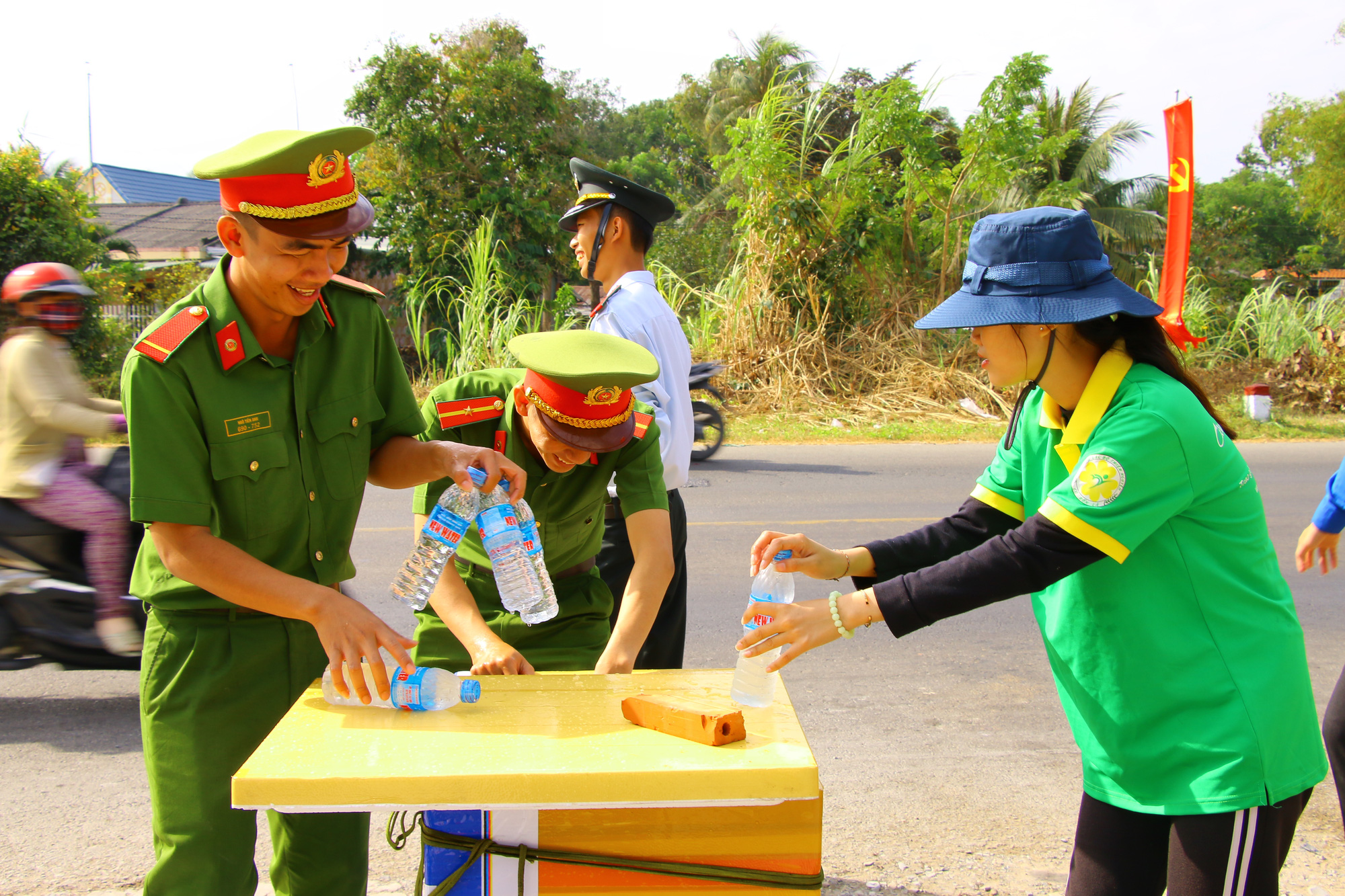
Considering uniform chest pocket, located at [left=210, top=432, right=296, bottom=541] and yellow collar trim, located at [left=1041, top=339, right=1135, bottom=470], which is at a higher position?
yellow collar trim, located at [left=1041, top=339, right=1135, bottom=470]

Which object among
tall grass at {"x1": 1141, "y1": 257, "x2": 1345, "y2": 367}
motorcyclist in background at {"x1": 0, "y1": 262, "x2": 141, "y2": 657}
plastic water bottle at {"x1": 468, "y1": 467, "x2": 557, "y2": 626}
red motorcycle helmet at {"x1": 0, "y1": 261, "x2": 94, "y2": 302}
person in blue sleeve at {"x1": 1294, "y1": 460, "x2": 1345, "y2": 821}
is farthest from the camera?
tall grass at {"x1": 1141, "y1": 257, "x2": 1345, "y2": 367}

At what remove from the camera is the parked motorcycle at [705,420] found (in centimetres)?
967

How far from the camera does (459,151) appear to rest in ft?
53.4

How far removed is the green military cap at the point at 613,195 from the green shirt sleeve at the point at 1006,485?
64.4 inches

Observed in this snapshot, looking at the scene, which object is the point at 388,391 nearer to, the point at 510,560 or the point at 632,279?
the point at 510,560

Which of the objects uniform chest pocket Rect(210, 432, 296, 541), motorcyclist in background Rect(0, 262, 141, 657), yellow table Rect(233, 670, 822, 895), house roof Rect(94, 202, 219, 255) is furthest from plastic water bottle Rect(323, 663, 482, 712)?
house roof Rect(94, 202, 219, 255)

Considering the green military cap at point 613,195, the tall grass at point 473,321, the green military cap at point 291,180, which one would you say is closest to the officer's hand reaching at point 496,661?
the green military cap at point 291,180

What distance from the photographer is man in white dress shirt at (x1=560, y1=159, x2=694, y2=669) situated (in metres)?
3.05

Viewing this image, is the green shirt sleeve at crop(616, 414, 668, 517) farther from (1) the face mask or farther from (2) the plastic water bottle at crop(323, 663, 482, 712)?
(1) the face mask

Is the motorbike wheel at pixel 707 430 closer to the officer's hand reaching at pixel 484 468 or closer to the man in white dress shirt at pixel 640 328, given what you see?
the man in white dress shirt at pixel 640 328

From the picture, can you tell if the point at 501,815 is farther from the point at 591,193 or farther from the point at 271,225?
the point at 591,193

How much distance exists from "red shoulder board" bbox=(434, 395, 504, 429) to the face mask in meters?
2.80

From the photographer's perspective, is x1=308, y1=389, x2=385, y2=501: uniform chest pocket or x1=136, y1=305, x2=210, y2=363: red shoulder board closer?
x1=136, y1=305, x2=210, y2=363: red shoulder board

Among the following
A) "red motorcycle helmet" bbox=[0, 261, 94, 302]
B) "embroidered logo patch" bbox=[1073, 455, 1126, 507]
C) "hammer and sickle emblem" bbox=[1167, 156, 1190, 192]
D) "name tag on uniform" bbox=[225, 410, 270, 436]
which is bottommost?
"embroidered logo patch" bbox=[1073, 455, 1126, 507]
